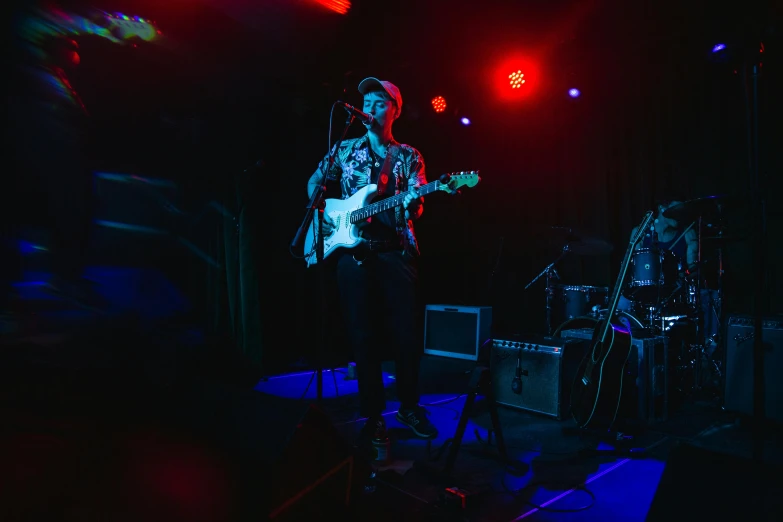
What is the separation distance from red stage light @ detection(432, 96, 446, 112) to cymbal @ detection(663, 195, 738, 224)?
3041mm

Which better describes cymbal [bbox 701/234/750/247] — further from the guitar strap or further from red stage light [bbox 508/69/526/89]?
the guitar strap

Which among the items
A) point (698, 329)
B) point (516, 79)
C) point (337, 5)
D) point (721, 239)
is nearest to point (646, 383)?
point (698, 329)

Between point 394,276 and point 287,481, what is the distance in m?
1.82

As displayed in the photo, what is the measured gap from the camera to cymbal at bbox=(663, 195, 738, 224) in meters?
3.75

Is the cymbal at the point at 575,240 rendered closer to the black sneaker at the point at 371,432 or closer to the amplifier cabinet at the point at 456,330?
the amplifier cabinet at the point at 456,330

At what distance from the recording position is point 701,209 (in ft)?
13.0

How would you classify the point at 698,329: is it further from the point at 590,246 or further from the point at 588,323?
the point at 590,246

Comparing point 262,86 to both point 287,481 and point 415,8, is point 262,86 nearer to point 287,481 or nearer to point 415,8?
point 415,8

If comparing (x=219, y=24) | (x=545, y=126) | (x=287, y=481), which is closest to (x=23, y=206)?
(x=219, y=24)

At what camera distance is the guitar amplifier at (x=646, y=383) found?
3406 mm

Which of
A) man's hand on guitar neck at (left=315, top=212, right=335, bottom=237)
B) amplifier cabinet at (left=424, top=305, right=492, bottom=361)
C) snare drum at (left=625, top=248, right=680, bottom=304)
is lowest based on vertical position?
amplifier cabinet at (left=424, top=305, right=492, bottom=361)

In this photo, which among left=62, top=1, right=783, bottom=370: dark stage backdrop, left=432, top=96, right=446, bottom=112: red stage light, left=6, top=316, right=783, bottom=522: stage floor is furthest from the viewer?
left=432, top=96, right=446, bottom=112: red stage light

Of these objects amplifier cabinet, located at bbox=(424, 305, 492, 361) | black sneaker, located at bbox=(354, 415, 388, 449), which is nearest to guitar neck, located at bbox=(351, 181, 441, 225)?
black sneaker, located at bbox=(354, 415, 388, 449)

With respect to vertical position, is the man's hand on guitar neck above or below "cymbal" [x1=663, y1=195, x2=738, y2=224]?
below
